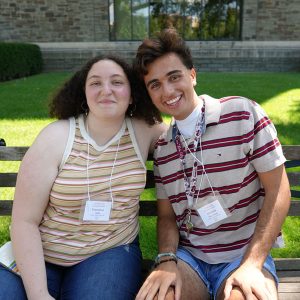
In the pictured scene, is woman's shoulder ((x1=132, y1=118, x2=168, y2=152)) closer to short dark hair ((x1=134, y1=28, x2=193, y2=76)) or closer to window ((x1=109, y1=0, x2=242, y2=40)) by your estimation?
short dark hair ((x1=134, y1=28, x2=193, y2=76))

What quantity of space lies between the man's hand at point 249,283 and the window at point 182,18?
16.6 m

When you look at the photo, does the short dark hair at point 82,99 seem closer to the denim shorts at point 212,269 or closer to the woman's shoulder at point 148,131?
the woman's shoulder at point 148,131

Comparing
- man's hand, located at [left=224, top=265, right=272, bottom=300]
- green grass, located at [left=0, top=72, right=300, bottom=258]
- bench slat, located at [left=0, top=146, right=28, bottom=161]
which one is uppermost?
bench slat, located at [left=0, top=146, right=28, bottom=161]

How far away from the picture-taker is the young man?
186 centimetres

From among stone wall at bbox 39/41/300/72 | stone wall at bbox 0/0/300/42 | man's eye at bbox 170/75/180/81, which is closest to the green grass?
man's eye at bbox 170/75/180/81

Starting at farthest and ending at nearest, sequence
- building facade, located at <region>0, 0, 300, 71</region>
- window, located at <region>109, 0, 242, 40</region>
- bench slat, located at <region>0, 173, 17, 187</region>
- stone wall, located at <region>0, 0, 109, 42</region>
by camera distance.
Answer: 1. window, located at <region>109, 0, 242, 40</region>
2. stone wall, located at <region>0, 0, 109, 42</region>
3. building facade, located at <region>0, 0, 300, 71</region>
4. bench slat, located at <region>0, 173, 17, 187</region>

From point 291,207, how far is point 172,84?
102 cm

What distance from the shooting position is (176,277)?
6.04 ft

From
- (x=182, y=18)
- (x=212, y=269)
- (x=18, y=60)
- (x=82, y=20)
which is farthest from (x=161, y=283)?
(x=182, y=18)

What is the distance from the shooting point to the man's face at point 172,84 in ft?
6.39

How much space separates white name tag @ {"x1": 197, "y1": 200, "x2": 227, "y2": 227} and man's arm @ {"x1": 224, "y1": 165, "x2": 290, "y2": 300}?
175 mm

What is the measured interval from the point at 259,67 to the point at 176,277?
15491 mm

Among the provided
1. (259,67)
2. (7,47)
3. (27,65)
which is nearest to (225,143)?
(7,47)

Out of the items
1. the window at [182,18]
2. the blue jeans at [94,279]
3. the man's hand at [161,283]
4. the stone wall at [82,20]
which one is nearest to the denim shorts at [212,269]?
the man's hand at [161,283]
